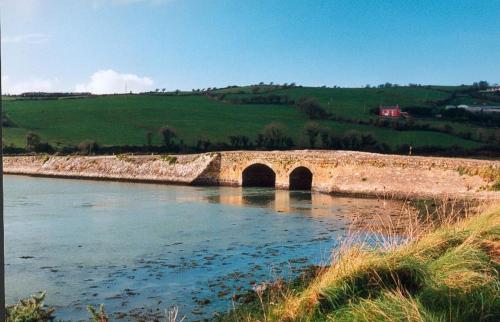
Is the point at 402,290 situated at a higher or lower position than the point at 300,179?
higher

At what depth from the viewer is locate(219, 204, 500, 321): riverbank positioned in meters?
5.35

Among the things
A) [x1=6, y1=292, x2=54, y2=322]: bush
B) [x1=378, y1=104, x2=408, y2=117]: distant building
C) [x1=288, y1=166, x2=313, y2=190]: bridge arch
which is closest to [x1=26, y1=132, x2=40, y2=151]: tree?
[x1=288, y1=166, x2=313, y2=190]: bridge arch

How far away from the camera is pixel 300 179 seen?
3575cm

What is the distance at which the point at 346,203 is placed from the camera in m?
26.7

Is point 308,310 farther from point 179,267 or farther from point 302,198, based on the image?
point 302,198

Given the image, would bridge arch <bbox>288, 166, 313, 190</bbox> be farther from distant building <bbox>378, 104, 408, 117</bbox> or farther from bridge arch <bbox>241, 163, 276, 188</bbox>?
distant building <bbox>378, 104, 408, 117</bbox>

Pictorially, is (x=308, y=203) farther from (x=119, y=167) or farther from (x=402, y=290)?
(x=402, y=290)

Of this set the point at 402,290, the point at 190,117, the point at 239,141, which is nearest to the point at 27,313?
the point at 402,290

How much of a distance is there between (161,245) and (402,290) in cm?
1039

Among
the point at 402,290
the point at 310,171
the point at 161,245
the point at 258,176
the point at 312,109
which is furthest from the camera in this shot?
the point at 312,109

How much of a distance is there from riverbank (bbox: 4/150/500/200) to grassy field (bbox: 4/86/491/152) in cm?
928

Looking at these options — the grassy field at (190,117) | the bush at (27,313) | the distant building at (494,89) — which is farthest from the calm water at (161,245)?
the distant building at (494,89)

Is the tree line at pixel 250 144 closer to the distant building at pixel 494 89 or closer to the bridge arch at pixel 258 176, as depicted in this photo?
the bridge arch at pixel 258 176

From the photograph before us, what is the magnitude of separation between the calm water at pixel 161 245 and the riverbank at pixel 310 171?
8.37ft
